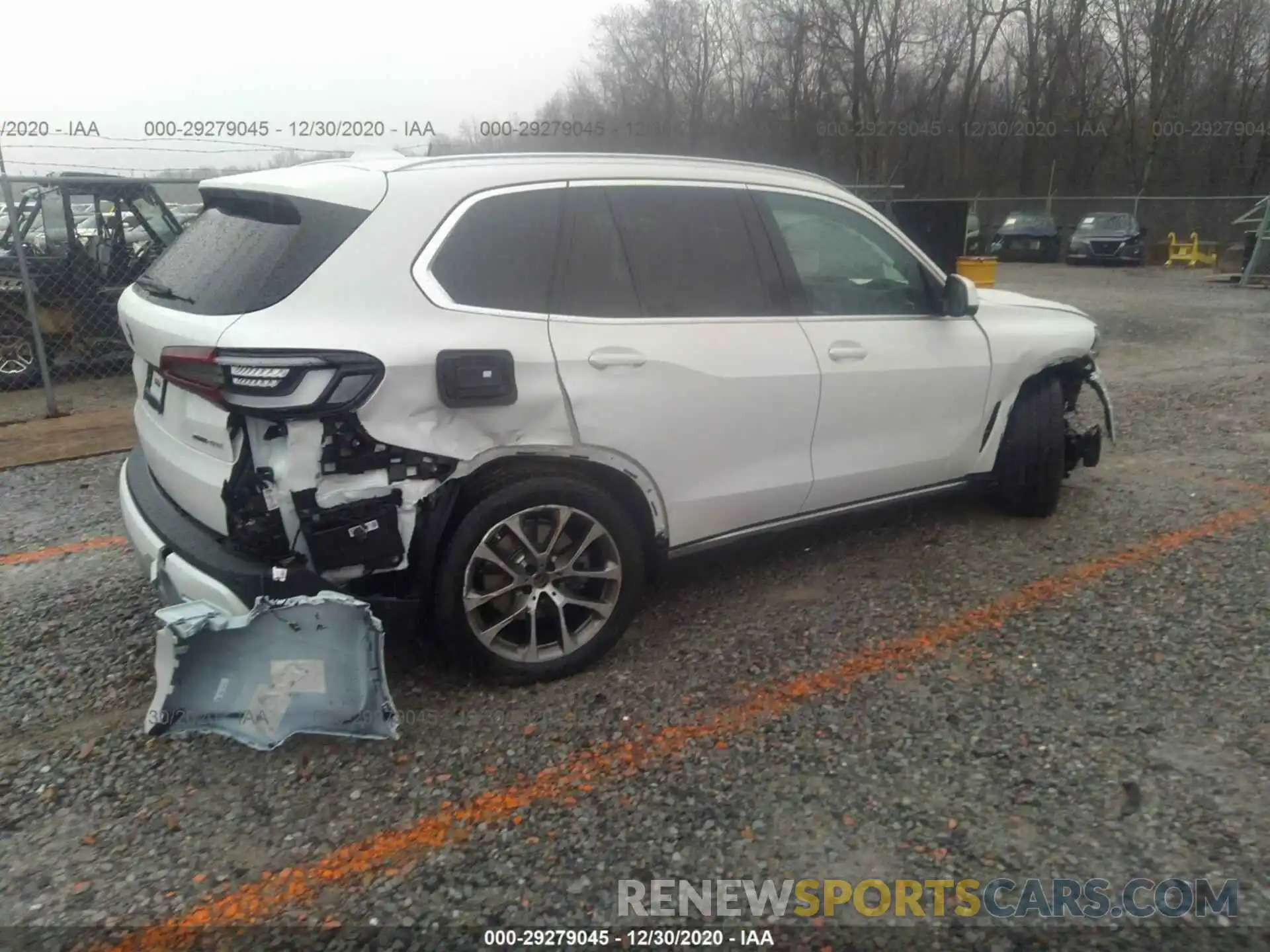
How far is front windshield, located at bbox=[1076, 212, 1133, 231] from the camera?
25.8 m

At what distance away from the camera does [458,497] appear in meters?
3.14

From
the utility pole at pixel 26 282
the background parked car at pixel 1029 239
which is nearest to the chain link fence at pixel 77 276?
the utility pole at pixel 26 282

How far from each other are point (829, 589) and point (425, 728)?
1916mm

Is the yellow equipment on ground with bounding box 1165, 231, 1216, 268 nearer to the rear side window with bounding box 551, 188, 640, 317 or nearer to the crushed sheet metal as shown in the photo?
the rear side window with bounding box 551, 188, 640, 317

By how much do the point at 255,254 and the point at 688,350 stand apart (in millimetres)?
1504

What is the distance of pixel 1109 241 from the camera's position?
25484 mm

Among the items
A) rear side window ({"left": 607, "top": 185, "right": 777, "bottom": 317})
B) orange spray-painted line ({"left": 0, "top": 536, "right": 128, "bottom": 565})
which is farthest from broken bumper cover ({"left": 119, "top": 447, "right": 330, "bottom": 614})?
orange spray-painted line ({"left": 0, "top": 536, "right": 128, "bottom": 565})

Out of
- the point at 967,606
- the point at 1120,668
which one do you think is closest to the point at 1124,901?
the point at 1120,668

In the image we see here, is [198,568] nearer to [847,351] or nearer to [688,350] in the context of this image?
[688,350]

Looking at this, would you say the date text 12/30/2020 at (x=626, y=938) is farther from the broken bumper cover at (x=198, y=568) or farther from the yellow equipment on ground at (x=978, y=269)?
the yellow equipment on ground at (x=978, y=269)

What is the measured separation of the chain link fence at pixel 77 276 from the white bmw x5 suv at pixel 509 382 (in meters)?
6.15

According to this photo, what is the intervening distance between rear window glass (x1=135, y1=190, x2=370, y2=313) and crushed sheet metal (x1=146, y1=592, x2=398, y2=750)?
0.95 m

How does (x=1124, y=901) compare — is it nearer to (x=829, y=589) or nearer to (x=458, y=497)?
(x=829, y=589)
